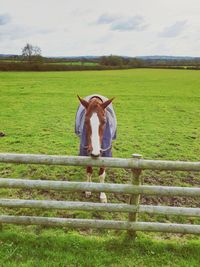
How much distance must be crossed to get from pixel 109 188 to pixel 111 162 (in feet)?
1.30

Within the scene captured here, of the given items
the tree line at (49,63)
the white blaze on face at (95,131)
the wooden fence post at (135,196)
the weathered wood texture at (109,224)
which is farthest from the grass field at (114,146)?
the tree line at (49,63)

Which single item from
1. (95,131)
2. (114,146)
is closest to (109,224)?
(95,131)

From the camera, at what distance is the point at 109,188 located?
4898 mm

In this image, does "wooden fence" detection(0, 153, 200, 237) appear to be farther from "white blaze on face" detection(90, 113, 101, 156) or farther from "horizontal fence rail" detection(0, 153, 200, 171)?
"white blaze on face" detection(90, 113, 101, 156)

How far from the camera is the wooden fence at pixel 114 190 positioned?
15.7ft

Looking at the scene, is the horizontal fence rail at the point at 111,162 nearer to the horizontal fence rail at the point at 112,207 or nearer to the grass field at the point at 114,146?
the horizontal fence rail at the point at 112,207

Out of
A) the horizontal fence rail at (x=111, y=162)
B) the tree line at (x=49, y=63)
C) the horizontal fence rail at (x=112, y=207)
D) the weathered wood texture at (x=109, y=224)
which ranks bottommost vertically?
the tree line at (x=49, y=63)

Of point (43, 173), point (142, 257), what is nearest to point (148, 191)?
point (142, 257)

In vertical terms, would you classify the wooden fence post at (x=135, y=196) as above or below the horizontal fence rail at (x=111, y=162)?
below

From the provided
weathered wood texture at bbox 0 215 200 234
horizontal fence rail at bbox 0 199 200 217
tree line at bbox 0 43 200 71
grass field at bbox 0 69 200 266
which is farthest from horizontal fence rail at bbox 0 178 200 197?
tree line at bbox 0 43 200 71

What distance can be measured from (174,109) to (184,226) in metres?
14.4

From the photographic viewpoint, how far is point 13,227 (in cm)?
538

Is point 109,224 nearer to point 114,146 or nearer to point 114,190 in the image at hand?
point 114,190

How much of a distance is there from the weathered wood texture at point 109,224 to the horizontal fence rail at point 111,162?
899mm
